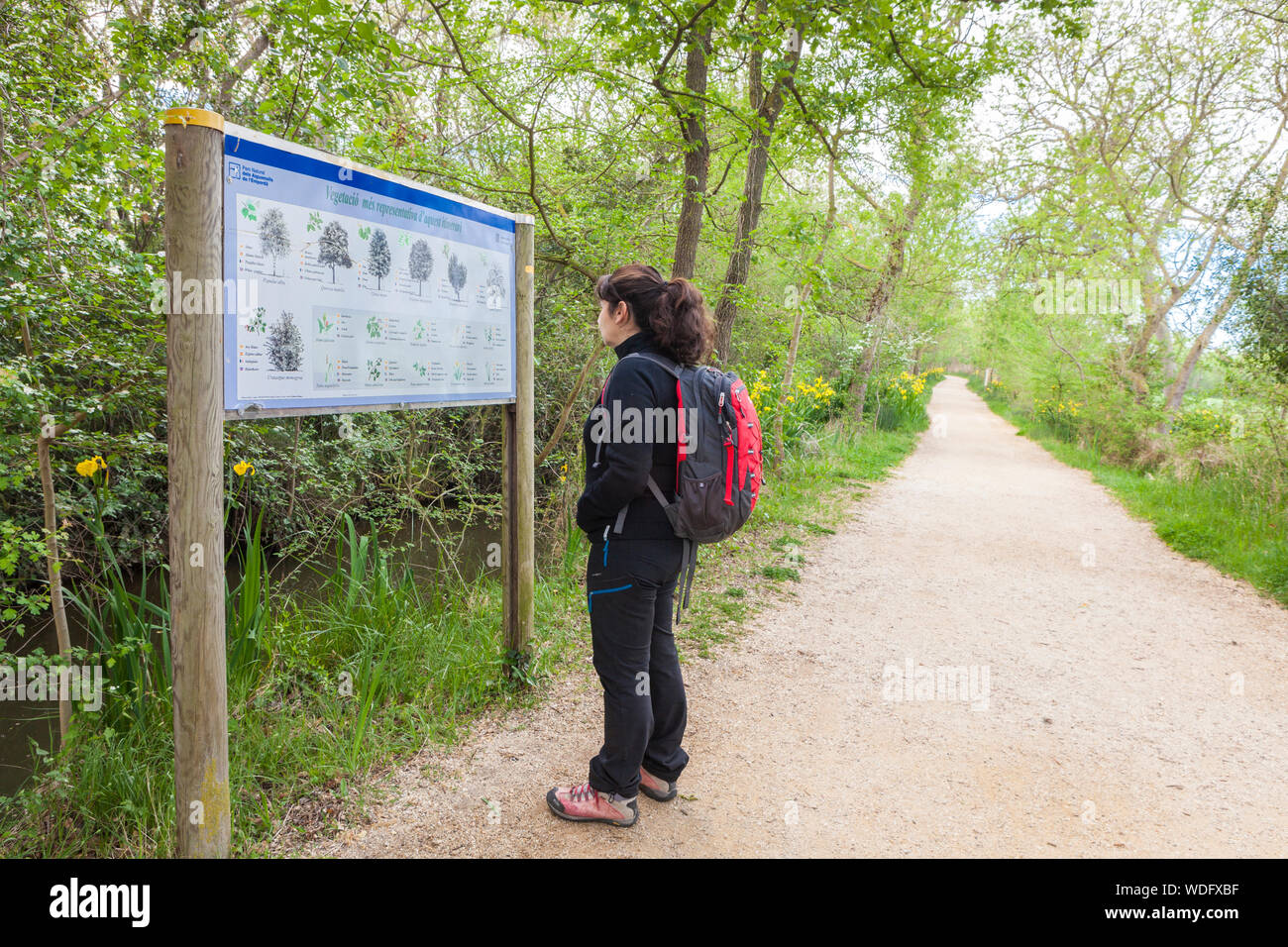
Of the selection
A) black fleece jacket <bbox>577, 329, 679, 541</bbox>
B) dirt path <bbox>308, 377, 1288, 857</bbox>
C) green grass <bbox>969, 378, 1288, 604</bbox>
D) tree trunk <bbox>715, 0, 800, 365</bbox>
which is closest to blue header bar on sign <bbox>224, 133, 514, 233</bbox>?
black fleece jacket <bbox>577, 329, 679, 541</bbox>

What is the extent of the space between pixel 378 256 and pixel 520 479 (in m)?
1.30

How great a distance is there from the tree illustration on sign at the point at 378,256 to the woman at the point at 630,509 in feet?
2.61

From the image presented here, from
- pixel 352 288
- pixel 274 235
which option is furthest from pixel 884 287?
pixel 274 235

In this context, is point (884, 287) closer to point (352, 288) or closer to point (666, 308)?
point (666, 308)

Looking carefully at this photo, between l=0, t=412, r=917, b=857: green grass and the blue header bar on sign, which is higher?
the blue header bar on sign

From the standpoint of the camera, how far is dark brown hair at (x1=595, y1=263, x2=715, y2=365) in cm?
249

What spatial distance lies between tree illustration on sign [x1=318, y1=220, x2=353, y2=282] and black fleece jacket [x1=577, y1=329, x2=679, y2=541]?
3.20 ft

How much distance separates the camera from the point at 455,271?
3086 millimetres

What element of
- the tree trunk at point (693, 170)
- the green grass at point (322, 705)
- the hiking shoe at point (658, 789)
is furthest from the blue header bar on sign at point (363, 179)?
the tree trunk at point (693, 170)

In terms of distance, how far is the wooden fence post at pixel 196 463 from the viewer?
6.40 feet

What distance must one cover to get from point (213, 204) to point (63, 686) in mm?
2194

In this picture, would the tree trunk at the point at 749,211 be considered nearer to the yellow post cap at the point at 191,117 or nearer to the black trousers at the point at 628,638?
the black trousers at the point at 628,638

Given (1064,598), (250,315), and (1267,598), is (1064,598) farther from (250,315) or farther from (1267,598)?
(250,315)

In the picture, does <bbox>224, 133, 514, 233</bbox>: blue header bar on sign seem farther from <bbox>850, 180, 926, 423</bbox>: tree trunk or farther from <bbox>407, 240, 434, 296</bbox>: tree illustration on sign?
<bbox>850, 180, 926, 423</bbox>: tree trunk
